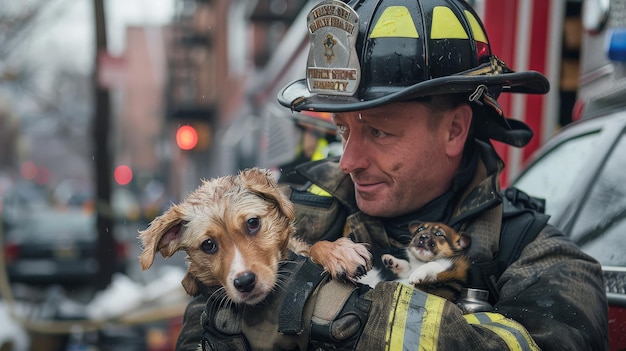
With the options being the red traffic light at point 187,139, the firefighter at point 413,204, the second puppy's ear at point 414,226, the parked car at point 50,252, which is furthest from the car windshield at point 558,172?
the red traffic light at point 187,139

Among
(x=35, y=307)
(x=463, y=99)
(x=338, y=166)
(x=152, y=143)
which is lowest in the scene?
(x=152, y=143)

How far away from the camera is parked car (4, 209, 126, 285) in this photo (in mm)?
13625

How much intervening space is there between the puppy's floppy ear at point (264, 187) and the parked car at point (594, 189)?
1226 millimetres

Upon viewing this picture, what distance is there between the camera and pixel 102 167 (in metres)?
11.8

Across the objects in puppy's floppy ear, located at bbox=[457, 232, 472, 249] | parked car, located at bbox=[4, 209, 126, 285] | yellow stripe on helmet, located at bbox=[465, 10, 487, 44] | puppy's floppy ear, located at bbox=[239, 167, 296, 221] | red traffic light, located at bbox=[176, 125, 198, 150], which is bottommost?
parked car, located at bbox=[4, 209, 126, 285]

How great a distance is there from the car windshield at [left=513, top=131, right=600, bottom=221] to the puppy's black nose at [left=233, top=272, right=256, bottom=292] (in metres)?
1.75

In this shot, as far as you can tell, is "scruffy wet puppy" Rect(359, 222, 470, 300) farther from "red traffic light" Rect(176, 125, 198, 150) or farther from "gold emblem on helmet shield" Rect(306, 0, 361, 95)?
"red traffic light" Rect(176, 125, 198, 150)

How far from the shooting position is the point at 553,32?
5574 mm

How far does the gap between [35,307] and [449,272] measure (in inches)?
322

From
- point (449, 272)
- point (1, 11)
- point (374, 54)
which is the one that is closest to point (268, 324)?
point (449, 272)

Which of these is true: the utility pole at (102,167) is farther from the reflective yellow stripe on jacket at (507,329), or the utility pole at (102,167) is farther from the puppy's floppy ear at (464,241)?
the reflective yellow stripe on jacket at (507,329)

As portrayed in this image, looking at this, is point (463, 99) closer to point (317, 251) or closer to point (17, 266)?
point (317, 251)

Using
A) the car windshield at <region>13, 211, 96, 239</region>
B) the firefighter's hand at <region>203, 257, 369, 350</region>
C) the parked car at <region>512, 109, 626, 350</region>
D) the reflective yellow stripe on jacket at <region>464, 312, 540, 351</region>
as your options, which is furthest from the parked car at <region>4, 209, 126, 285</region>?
the reflective yellow stripe on jacket at <region>464, 312, 540, 351</region>

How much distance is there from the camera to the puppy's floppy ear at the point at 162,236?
195cm
